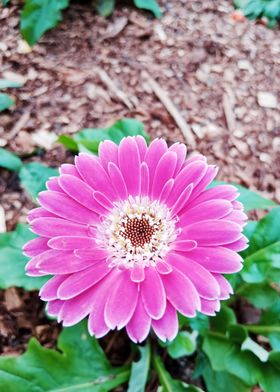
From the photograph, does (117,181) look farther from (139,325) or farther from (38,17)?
(38,17)

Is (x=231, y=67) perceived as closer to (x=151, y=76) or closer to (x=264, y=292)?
(x=151, y=76)

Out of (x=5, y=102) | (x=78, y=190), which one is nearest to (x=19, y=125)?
(x=5, y=102)

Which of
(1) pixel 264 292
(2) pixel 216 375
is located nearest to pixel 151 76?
(1) pixel 264 292

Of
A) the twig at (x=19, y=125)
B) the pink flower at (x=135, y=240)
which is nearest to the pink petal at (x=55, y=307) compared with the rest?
the pink flower at (x=135, y=240)

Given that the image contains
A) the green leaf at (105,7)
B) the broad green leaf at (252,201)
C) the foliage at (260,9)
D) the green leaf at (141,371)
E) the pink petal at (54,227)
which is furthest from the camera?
the foliage at (260,9)

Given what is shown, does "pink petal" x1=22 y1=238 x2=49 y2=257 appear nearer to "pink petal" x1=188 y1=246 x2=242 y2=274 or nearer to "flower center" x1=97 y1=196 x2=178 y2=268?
"flower center" x1=97 y1=196 x2=178 y2=268

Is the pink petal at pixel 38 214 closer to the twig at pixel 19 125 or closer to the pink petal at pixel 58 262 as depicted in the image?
the pink petal at pixel 58 262
